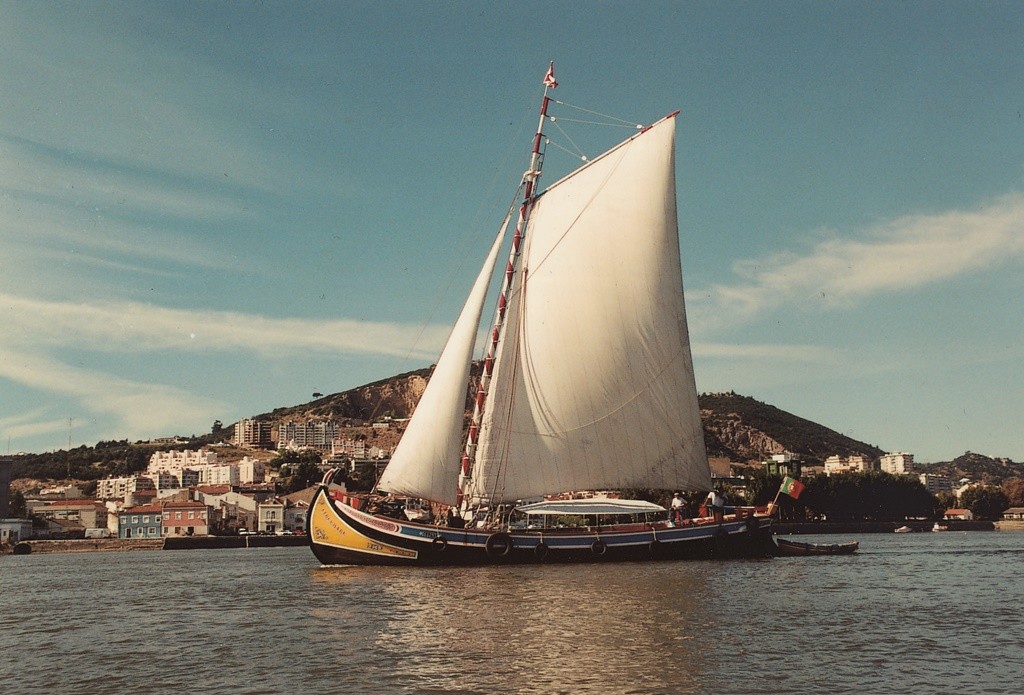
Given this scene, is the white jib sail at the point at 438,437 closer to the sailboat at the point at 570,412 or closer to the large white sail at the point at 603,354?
the sailboat at the point at 570,412

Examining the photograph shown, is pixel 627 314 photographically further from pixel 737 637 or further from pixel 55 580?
pixel 55 580

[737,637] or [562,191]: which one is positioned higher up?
[562,191]

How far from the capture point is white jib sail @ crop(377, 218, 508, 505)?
55969 millimetres

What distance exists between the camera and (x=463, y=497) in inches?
2315

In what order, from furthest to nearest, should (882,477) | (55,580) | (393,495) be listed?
(882,477)
(55,580)
(393,495)

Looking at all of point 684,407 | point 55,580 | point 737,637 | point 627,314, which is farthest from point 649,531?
point 55,580

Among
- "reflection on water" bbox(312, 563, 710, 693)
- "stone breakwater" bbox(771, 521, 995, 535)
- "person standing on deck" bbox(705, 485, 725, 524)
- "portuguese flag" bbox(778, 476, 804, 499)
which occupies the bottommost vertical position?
"stone breakwater" bbox(771, 521, 995, 535)

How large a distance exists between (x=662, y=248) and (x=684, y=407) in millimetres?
9338

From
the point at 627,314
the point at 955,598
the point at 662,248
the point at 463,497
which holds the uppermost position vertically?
the point at 662,248

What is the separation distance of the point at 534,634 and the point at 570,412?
28530 mm

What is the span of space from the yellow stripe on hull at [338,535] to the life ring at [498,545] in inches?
152

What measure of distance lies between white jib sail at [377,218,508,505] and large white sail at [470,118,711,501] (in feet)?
8.90

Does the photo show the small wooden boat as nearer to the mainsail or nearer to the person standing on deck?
the person standing on deck

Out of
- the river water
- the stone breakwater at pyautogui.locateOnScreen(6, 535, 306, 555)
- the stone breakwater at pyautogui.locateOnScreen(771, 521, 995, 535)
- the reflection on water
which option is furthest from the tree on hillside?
the reflection on water
